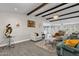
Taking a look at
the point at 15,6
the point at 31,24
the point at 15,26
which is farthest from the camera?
the point at 31,24

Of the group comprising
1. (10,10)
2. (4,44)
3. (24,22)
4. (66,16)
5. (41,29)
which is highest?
(10,10)

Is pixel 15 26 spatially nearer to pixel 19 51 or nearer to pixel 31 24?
pixel 31 24

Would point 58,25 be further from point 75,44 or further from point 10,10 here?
point 10,10

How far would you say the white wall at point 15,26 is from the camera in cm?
211

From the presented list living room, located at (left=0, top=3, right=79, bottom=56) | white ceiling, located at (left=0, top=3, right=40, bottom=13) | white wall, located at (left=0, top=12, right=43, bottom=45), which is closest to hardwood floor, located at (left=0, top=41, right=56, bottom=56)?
Answer: living room, located at (left=0, top=3, right=79, bottom=56)

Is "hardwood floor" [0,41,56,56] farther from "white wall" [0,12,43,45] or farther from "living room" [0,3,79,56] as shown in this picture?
"white wall" [0,12,43,45]

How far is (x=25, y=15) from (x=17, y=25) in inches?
14.1

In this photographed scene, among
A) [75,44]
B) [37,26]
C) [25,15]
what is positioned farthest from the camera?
[37,26]

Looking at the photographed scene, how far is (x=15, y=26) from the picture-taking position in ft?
7.42

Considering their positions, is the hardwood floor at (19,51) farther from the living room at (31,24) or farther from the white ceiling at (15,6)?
the white ceiling at (15,6)

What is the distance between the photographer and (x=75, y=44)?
2041 mm

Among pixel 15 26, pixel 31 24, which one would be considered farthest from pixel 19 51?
pixel 31 24

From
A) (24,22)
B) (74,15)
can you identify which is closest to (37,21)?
(24,22)

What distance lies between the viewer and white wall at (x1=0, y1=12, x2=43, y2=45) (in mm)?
2113
